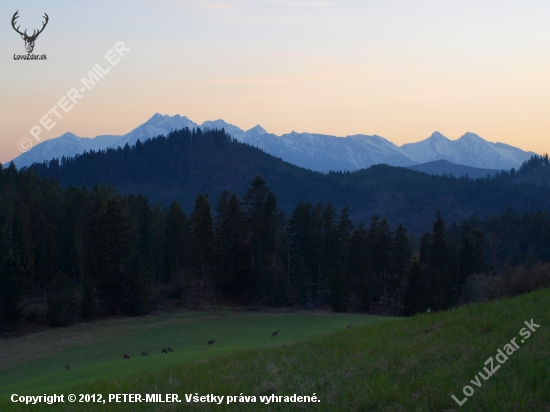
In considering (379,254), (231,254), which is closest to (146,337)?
(231,254)

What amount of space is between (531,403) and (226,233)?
60486 mm

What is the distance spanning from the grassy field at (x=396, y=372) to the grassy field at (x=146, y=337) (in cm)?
1378

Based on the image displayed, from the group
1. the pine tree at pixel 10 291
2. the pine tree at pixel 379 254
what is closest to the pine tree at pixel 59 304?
the pine tree at pixel 10 291

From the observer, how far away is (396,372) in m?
11.1

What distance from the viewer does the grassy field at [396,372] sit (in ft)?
31.0

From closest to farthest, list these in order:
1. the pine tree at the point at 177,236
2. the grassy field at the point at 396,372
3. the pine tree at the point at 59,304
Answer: the grassy field at the point at 396,372 < the pine tree at the point at 59,304 < the pine tree at the point at 177,236

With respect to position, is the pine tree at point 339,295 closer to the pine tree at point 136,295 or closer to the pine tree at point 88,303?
the pine tree at point 136,295

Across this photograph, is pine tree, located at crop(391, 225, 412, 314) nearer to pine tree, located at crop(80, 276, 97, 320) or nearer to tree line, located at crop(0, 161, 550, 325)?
tree line, located at crop(0, 161, 550, 325)

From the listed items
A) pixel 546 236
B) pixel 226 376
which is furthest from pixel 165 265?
pixel 546 236

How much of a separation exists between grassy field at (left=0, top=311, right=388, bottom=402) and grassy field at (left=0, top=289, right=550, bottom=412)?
1378cm

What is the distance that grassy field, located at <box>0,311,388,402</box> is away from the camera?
112ft

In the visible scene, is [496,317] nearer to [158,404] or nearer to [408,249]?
[158,404]

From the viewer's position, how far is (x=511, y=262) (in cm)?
10862

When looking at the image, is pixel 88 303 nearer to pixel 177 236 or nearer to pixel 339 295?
pixel 177 236
